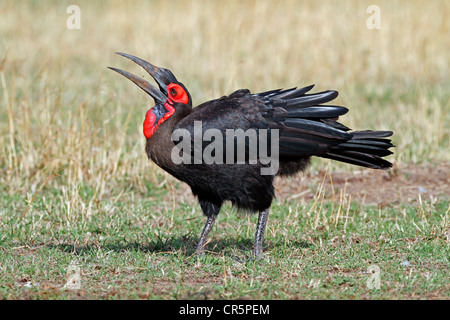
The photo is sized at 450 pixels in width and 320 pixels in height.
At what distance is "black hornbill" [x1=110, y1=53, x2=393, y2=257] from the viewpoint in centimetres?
504

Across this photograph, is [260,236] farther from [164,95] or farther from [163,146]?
[164,95]

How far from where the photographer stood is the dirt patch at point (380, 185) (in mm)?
7164

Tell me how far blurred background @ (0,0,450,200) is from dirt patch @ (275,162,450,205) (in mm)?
244

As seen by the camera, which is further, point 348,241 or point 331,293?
point 348,241

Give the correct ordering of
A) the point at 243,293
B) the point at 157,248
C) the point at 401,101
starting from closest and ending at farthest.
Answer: the point at 243,293, the point at 157,248, the point at 401,101

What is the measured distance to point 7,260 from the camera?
516 centimetres

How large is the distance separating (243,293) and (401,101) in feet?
22.2

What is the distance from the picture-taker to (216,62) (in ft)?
37.5

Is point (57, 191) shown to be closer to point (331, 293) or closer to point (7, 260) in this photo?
point (7, 260)

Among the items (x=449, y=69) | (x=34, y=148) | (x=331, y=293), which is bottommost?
(x=331, y=293)

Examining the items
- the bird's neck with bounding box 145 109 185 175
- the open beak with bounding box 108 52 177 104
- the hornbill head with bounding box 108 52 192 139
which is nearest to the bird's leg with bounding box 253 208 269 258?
the bird's neck with bounding box 145 109 185 175

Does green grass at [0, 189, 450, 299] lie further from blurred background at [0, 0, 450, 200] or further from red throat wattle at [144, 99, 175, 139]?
blurred background at [0, 0, 450, 200]

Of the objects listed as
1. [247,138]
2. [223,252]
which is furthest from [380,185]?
[247,138]

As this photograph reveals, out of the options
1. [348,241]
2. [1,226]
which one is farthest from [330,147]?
[1,226]
